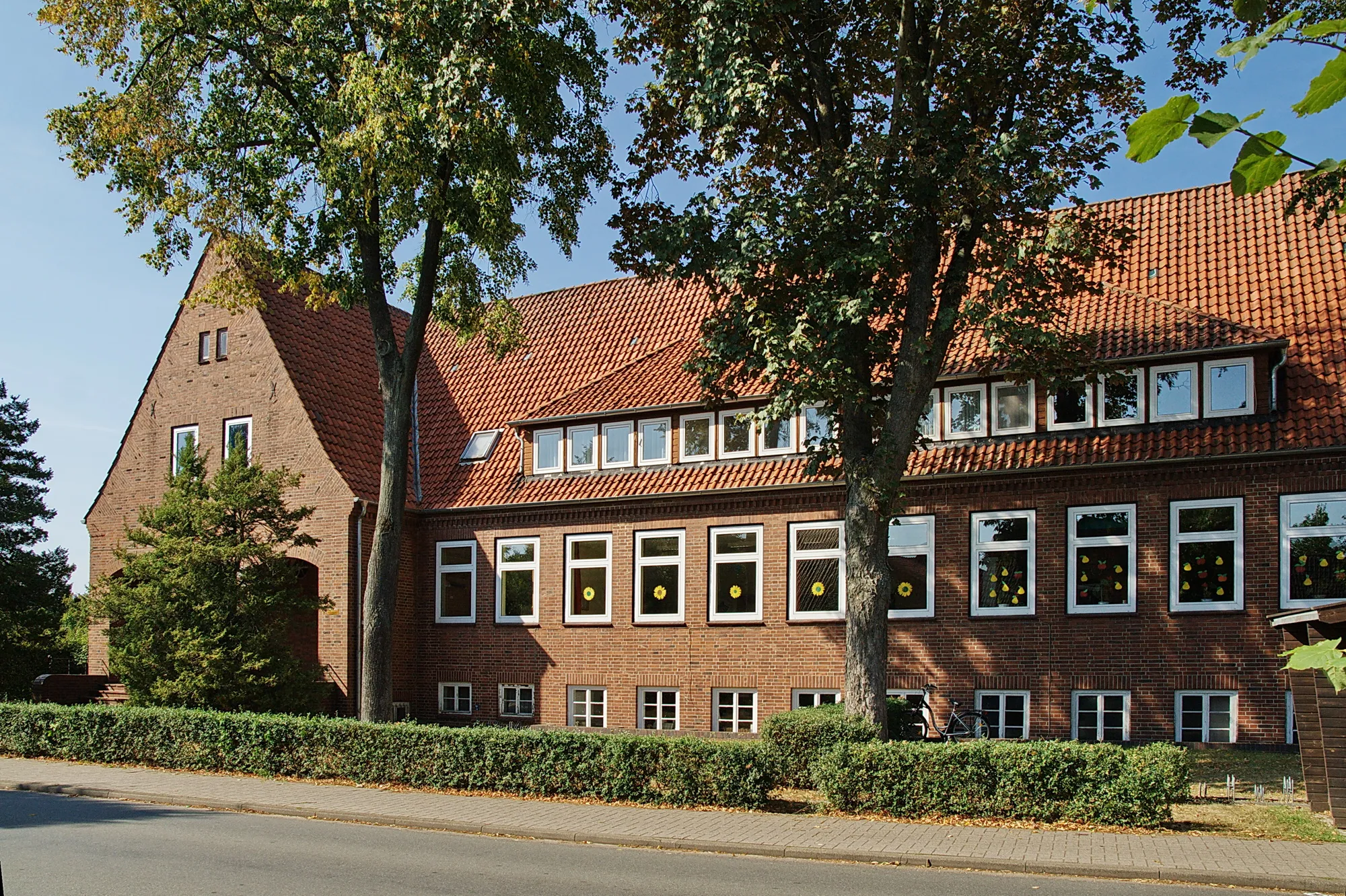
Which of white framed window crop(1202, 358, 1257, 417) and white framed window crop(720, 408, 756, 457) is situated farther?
white framed window crop(720, 408, 756, 457)

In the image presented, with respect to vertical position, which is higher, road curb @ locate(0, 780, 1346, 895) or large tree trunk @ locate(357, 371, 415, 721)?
large tree trunk @ locate(357, 371, 415, 721)

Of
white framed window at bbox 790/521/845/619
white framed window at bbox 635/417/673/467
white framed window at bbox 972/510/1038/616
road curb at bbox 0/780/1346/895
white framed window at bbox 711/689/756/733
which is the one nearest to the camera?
road curb at bbox 0/780/1346/895

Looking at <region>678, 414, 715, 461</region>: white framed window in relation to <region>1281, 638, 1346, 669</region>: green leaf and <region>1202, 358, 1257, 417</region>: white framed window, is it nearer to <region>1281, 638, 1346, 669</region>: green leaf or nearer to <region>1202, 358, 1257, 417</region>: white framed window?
<region>1202, 358, 1257, 417</region>: white framed window

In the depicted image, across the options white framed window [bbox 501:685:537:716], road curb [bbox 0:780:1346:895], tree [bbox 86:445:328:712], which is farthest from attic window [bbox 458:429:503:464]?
road curb [bbox 0:780:1346:895]

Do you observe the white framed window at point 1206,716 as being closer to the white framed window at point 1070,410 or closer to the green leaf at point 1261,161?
the white framed window at point 1070,410

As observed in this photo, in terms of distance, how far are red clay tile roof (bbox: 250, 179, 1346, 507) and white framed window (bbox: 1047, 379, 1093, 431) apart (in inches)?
7.8

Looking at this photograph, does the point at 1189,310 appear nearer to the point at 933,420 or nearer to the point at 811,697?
the point at 933,420

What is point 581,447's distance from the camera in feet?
84.0

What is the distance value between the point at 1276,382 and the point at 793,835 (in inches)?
448

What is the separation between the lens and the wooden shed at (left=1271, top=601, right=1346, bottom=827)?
1218 cm

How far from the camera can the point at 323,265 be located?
1833 centimetres

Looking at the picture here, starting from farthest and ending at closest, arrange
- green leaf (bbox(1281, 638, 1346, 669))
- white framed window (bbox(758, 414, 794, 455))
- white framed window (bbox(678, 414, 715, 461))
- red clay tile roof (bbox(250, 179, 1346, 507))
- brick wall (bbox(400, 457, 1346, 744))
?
white framed window (bbox(678, 414, 715, 461)) < white framed window (bbox(758, 414, 794, 455)) < red clay tile roof (bbox(250, 179, 1346, 507)) < brick wall (bbox(400, 457, 1346, 744)) < green leaf (bbox(1281, 638, 1346, 669))

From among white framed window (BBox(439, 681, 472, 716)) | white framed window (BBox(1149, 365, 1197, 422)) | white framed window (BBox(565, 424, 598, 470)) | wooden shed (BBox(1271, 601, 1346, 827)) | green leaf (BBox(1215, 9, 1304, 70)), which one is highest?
white framed window (BBox(1149, 365, 1197, 422))

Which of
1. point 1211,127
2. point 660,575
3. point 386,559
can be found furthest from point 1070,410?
point 1211,127
